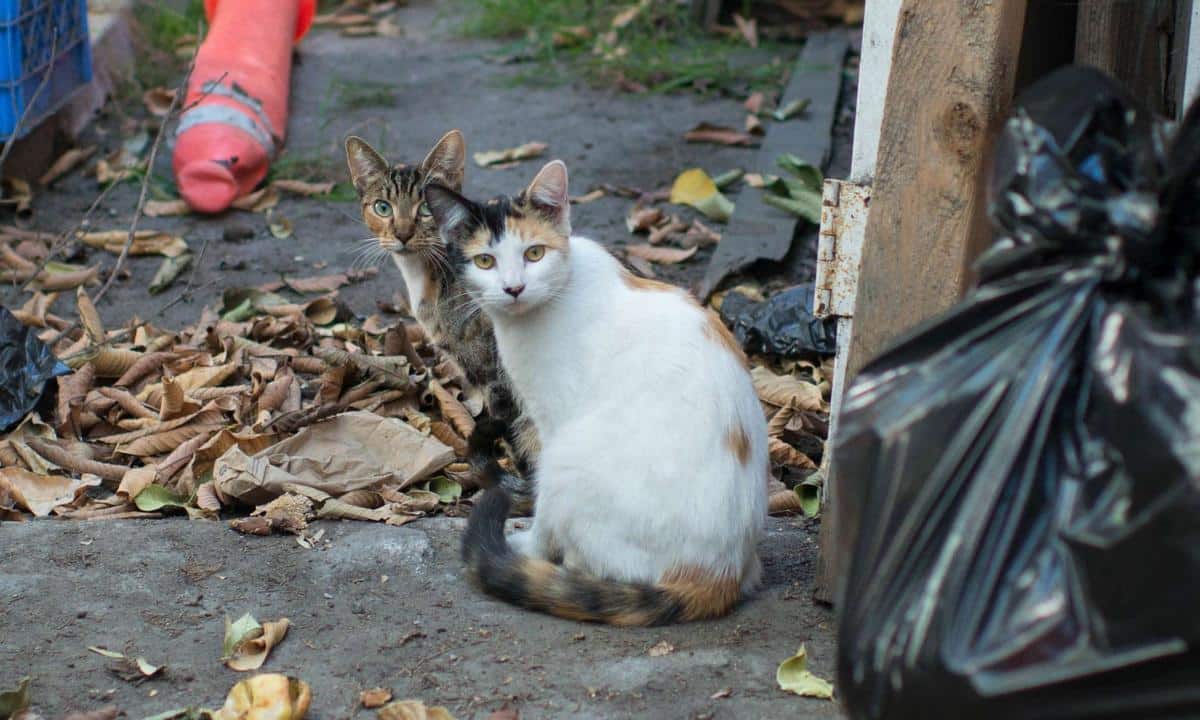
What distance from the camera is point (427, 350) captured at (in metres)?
4.75

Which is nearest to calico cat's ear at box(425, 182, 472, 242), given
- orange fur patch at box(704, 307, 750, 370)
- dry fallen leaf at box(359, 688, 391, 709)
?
orange fur patch at box(704, 307, 750, 370)

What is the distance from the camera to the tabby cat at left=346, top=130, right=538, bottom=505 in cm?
369

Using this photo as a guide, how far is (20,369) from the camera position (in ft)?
13.4

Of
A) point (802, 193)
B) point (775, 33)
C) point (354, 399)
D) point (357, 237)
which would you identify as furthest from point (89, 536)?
point (775, 33)

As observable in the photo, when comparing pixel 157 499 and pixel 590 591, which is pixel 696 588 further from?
pixel 157 499

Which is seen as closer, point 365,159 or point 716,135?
point 365,159

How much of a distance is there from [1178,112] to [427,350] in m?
2.73

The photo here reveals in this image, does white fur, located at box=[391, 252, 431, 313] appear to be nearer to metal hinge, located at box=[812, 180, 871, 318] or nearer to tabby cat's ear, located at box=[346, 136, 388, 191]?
tabby cat's ear, located at box=[346, 136, 388, 191]

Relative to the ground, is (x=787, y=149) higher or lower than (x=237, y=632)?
higher

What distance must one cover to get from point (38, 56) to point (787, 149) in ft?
12.0

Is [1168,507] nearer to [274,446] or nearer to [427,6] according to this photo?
[274,446]

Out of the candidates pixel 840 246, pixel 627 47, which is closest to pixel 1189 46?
pixel 840 246

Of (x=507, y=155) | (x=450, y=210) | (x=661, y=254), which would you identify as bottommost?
(x=661, y=254)

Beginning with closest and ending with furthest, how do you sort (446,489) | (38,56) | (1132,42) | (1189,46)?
(1189,46) < (1132,42) < (446,489) < (38,56)
